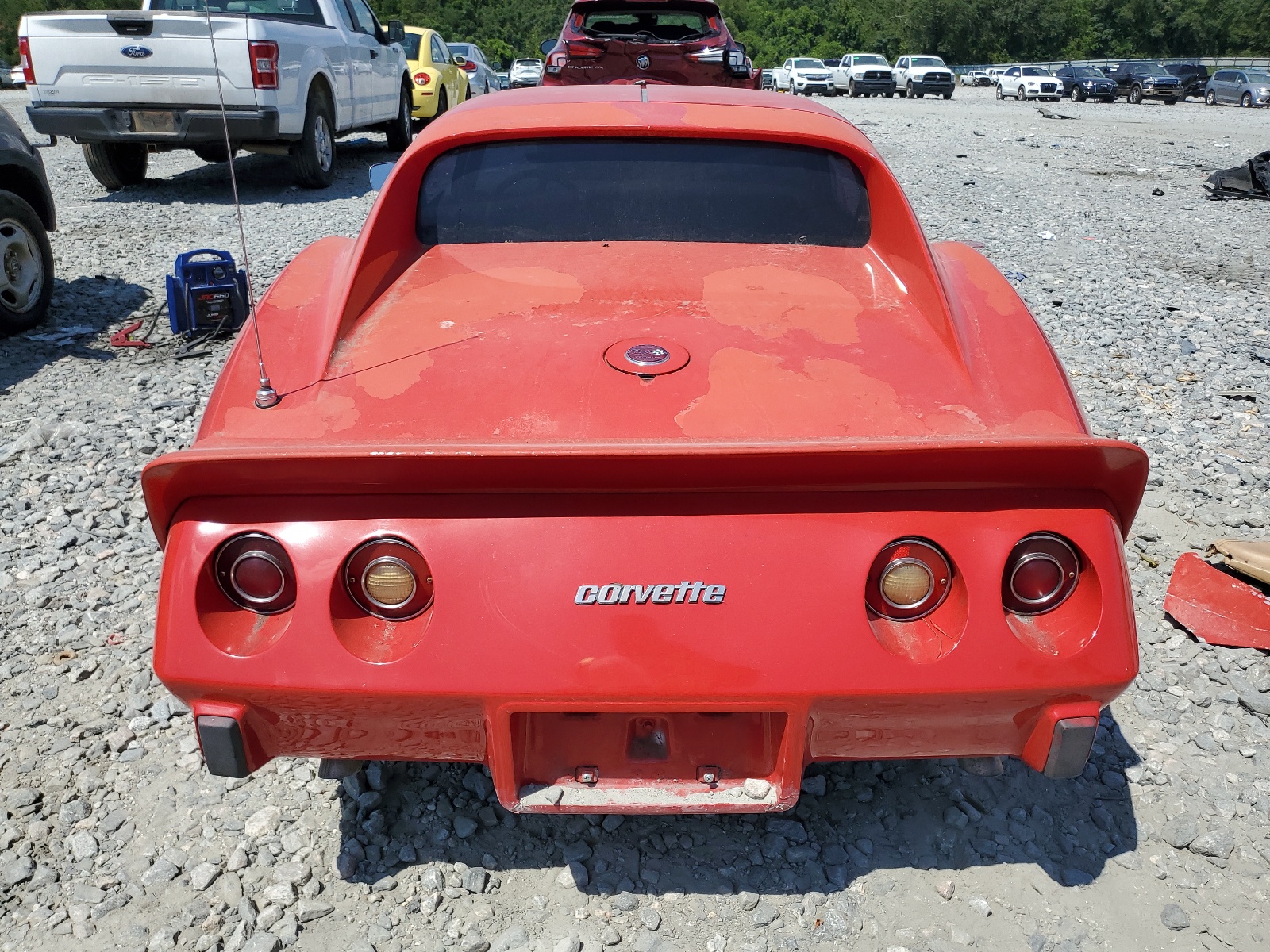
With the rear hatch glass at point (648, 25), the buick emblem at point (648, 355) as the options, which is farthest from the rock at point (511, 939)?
the rear hatch glass at point (648, 25)

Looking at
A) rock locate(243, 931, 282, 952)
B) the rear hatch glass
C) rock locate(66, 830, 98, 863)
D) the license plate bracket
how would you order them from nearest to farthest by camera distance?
rock locate(243, 931, 282, 952), rock locate(66, 830, 98, 863), the license plate bracket, the rear hatch glass

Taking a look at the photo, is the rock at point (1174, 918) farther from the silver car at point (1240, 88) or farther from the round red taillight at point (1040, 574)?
the silver car at point (1240, 88)

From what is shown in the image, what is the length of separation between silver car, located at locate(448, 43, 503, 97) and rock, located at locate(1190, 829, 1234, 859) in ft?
58.5

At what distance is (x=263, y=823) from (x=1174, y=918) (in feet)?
7.01

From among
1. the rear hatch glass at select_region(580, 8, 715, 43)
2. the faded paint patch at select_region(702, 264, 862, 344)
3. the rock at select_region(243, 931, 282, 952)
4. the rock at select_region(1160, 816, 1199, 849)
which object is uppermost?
the rear hatch glass at select_region(580, 8, 715, 43)

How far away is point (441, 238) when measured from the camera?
2.85 metres

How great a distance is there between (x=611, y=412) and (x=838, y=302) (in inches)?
34.1

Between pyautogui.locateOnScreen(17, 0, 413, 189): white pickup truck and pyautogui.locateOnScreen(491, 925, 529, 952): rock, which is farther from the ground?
pyautogui.locateOnScreen(17, 0, 413, 189): white pickup truck

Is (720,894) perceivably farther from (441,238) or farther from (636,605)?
(441,238)

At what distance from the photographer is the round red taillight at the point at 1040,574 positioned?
183 centimetres

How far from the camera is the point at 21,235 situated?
18.5 ft

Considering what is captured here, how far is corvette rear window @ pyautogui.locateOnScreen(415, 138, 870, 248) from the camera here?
2.86 metres

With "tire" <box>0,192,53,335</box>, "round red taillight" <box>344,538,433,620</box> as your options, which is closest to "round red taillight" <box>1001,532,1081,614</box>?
"round red taillight" <box>344,538,433,620</box>

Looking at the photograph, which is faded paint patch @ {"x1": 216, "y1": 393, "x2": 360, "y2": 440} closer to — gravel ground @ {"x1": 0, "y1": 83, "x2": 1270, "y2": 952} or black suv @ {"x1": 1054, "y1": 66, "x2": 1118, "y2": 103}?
gravel ground @ {"x1": 0, "y1": 83, "x2": 1270, "y2": 952}
